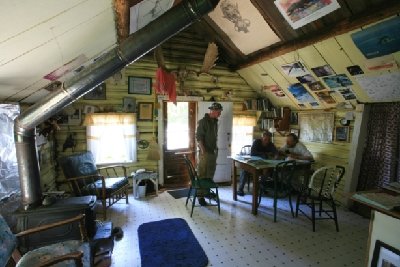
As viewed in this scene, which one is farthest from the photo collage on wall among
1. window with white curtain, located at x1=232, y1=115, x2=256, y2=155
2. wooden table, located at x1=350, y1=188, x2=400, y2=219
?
wooden table, located at x1=350, y1=188, x2=400, y2=219

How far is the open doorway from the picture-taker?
16.8ft


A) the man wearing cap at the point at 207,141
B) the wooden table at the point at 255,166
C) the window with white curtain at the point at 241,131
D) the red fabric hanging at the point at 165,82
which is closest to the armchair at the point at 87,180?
the man wearing cap at the point at 207,141

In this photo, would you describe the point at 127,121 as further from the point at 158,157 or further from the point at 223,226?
the point at 223,226

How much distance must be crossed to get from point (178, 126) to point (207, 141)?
1223mm

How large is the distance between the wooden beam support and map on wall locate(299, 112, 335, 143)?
154 inches

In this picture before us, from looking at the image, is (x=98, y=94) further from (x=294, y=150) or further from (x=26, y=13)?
(x=294, y=150)

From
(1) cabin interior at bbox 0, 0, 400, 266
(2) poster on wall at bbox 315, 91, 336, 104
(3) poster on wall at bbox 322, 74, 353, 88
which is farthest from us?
(2) poster on wall at bbox 315, 91, 336, 104

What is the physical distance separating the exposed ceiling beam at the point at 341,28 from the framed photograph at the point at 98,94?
9.91 feet

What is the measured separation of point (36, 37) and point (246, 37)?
11.1ft

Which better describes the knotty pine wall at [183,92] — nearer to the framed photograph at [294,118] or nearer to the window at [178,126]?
the framed photograph at [294,118]

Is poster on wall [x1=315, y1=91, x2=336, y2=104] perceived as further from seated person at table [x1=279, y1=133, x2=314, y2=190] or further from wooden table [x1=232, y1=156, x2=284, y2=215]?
wooden table [x1=232, y1=156, x2=284, y2=215]

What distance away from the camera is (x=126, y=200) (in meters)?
4.26

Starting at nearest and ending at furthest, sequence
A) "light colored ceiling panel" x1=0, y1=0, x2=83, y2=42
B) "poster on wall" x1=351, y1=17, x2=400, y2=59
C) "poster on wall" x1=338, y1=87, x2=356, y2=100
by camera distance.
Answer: "light colored ceiling panel" x1=0, y1=0, x2=83, y2=42
"poster on wall" x1=351, y1=17, x2=400, y2=59
"poster on wall" x1=338, y1=87, x2=356, y2=100

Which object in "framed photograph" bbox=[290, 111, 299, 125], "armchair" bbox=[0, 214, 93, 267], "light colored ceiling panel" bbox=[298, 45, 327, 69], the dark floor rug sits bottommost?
the dark floor rug
